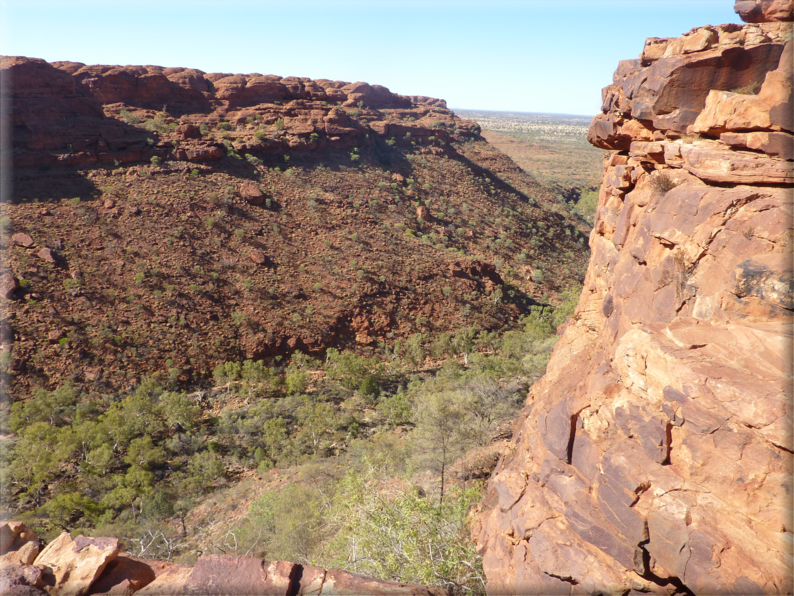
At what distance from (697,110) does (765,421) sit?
6.28 meters

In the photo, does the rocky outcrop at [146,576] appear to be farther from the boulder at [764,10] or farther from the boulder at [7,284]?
the boulder at [7,284]

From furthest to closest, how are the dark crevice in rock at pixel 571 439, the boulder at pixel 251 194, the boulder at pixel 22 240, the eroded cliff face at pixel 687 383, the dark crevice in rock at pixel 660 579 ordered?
1. the boulder at pixel 251 194
2. the boulder at pixel 22 240
3. the dark crevice in rock at pixel 571 439
4. the dark crevice in rock at pixel 660 579
5. the eroded cliff face at pixel 687 383

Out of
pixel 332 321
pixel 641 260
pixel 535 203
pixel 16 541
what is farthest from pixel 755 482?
pixel 535 203

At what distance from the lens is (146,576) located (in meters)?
6.70

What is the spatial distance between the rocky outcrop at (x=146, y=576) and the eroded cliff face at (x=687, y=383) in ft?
9.34

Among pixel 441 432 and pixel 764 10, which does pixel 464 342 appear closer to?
A: pixel 441 432

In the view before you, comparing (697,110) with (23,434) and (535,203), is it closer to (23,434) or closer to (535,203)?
(23,434)

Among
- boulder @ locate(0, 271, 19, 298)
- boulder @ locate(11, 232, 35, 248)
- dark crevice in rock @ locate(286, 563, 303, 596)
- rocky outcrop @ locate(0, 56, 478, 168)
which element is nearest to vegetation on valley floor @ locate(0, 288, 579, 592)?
dark crevice in rock @ locate(286, 563, 303, 596)

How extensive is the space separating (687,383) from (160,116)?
45239mm

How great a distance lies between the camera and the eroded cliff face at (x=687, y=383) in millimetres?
5383

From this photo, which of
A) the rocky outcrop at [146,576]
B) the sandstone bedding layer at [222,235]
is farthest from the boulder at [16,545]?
the sandstone bedding layer at [222,235]

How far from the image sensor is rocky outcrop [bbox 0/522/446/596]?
6191 millimetres

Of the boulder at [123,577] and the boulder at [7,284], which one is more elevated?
the boulder at [7,284]

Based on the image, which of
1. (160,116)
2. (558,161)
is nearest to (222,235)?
(160,116)
